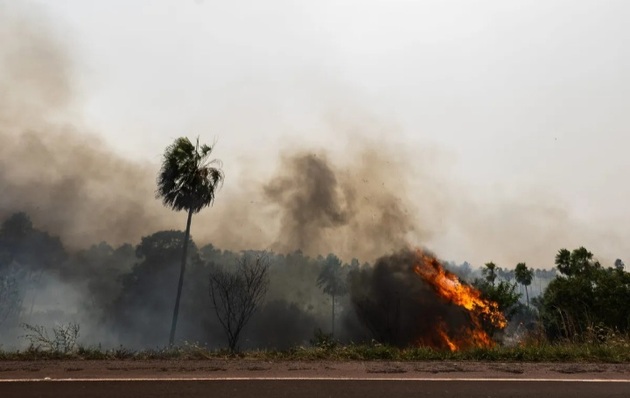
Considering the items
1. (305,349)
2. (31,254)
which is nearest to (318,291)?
(31,254)

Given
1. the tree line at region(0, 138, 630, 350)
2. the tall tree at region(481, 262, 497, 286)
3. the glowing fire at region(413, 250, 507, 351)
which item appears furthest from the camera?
the tall tree at region(481, 262, 497, 286)

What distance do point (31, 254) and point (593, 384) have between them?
248 feet

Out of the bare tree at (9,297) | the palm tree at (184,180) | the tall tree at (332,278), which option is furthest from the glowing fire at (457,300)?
the bare tree at (9,297)

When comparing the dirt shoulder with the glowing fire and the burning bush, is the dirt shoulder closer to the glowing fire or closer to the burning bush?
the burning bush

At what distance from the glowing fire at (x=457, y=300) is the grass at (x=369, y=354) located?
21189 mm

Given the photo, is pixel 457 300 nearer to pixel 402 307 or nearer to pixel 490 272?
pixel 402 307

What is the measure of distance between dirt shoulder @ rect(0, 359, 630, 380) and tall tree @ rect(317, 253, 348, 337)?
229 feet

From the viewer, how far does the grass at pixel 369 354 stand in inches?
344

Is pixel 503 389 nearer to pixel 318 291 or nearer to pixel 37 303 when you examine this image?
pixel 318 291

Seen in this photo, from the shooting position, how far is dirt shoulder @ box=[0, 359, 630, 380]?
22.8 feet

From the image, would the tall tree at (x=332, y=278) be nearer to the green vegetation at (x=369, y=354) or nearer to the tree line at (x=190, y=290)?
the tree line at (x=190, y=290)

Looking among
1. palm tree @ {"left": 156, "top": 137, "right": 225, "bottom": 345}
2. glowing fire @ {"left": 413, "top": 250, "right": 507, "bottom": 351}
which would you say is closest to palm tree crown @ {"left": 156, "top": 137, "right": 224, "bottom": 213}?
palm tree @ {"left": 156, "top": 137, "right": 225, "bottom": 345}

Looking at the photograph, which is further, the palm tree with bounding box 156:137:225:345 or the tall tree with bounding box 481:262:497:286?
the tall tree with bounding box 481:262:497:286

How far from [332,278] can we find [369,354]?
71.2m
